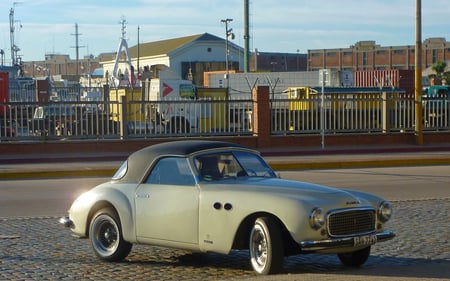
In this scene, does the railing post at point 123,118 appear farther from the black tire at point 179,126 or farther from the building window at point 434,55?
the building window at point 434,55

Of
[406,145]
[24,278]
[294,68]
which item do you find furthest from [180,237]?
[294,68]

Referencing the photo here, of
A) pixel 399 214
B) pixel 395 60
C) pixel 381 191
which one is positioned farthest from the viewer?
pixel 395 60

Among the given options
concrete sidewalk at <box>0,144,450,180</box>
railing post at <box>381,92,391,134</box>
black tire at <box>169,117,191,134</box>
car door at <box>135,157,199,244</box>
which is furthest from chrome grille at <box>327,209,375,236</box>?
railing post at <box>381,92,391,134</box>

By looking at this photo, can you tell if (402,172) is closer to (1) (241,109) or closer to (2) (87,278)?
(1) (241,109)

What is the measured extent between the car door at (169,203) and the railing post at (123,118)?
2029cm

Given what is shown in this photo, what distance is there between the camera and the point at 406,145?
3322 centimetres

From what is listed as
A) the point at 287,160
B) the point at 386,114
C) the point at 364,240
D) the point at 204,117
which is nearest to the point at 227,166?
the point at 364,240

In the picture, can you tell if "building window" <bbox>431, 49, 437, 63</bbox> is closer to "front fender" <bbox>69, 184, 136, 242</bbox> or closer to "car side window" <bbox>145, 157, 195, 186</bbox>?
"front fender" <bbox>69, 184, 136, 242</bbox>

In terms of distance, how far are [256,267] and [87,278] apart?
189cm

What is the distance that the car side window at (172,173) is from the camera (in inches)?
373

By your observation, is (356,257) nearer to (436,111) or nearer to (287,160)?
(287,160)

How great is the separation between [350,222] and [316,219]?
496 millimetres

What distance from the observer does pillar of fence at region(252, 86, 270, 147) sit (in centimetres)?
3177

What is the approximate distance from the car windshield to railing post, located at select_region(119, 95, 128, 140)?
20.4 metres
